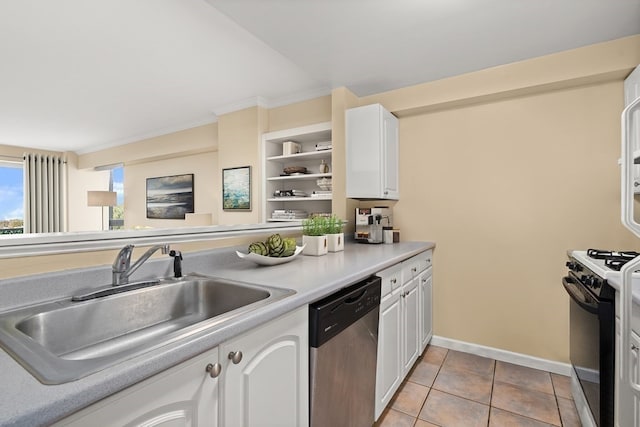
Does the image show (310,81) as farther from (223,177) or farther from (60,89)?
(60,89)

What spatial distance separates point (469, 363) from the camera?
2.37 m

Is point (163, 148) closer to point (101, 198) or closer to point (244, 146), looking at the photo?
point (101, 198)

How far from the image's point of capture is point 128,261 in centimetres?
119

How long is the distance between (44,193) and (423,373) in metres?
7.21

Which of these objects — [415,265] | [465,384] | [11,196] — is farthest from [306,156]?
[11,196]

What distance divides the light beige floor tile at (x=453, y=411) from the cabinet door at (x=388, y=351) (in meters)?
0.22

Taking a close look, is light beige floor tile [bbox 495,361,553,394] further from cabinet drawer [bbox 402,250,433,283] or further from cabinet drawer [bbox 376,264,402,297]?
cabinet drawer [bbox 376,264,402,297]

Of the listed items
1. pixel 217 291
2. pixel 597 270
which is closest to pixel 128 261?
pixel 217 291

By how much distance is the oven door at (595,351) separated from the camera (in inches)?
50.5

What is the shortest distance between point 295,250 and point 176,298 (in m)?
0.72

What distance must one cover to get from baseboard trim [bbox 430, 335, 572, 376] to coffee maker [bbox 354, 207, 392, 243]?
101cm

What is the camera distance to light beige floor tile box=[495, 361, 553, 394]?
206cm

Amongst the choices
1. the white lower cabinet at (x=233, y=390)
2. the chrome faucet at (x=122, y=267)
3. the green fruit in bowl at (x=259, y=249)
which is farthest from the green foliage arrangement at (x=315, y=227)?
the chrome faucet at (x=122, y=267)

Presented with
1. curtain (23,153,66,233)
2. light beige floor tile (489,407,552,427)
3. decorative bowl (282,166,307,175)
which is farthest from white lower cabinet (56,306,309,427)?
curtain (23,153,66,233)
